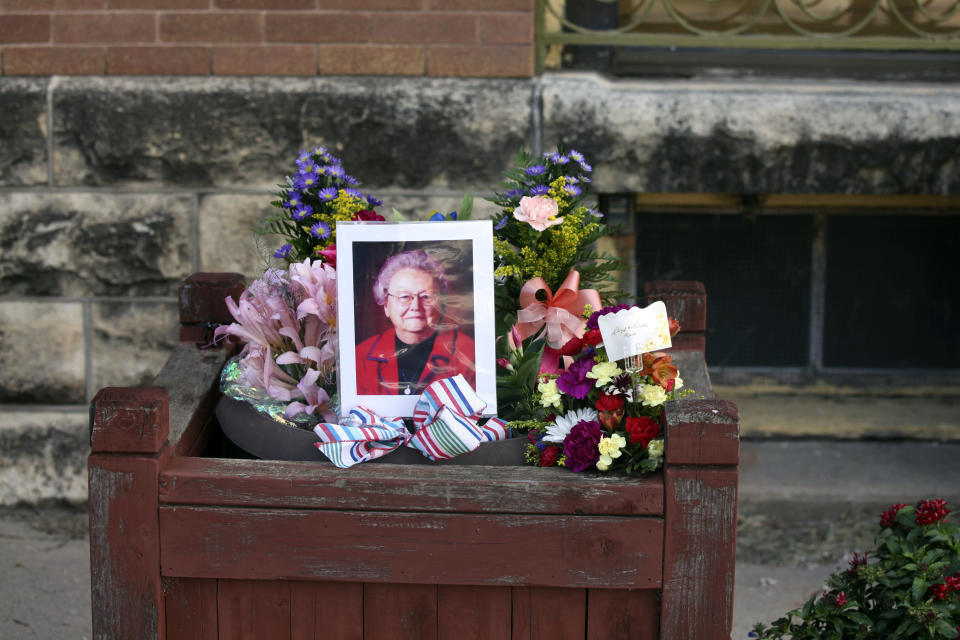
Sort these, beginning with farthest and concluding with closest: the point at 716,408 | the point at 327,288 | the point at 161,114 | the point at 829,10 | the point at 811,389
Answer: the point at 811,389
the point at 829,10
the point at 161,114
the point at 327,288
the point at 716,408

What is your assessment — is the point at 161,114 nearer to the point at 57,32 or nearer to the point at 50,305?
the point at 57,32

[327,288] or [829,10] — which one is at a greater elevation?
[829,10]

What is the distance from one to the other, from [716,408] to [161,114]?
2.60 m

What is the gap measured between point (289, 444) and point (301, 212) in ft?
1.78

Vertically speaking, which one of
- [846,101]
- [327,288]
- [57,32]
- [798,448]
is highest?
[57,32]

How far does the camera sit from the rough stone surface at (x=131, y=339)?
11.8 ft

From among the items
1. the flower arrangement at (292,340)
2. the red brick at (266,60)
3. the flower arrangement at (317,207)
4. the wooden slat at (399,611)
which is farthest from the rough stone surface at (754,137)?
the wooden slat at (399,611)

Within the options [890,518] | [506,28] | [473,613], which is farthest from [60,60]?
[890,518]

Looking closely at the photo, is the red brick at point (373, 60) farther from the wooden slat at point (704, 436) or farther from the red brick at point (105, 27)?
the wooden slat at point (704, 436)

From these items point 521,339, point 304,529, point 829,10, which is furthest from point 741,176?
point 304,529

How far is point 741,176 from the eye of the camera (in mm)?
3531

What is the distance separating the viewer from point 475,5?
3393 millimetres

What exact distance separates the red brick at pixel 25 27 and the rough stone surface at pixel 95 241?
0.58 metres

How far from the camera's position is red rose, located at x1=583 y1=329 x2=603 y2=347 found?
1.79 m
